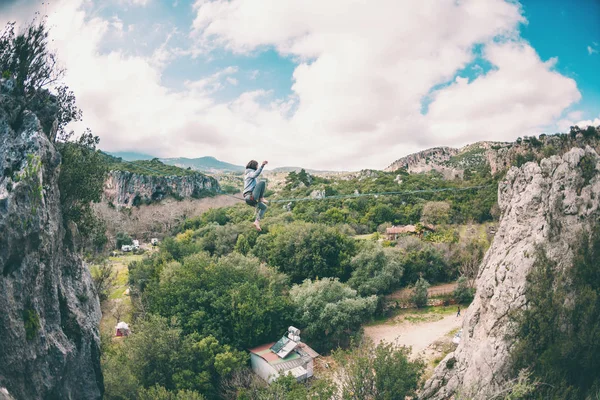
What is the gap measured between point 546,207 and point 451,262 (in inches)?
782

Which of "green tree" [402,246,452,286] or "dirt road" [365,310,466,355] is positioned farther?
"green tree" [402,246,452,286]

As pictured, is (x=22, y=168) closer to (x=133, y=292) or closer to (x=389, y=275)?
(x=133, y=292)

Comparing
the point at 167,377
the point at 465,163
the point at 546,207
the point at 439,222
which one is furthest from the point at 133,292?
the point at 465,163

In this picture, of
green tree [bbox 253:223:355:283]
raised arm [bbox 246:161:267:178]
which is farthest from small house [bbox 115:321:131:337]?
raised arm [bbox 246:161:267:178]

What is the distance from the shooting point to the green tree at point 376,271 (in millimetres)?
29844

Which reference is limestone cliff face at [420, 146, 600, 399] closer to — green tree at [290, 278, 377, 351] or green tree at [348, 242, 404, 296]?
green tree at [290, 278, 377, 351]

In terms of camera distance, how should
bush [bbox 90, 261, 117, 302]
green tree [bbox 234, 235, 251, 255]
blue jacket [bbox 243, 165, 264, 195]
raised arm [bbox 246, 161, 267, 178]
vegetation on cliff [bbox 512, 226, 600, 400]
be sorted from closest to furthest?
raised arm [bbox 246, 161, 267, 178] < blue jacket [bbox 243, 165, 264, 195] < vegetation on cliff [bbox 512, 226, 600, 400] < bush [bbox 90, 261, 117, 302] < green tree [bbox 234, 235, 251, 255]

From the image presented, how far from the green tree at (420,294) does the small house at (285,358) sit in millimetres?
11842

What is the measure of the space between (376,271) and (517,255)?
16294mm

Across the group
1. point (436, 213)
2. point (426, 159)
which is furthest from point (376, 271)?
point (426, 159)

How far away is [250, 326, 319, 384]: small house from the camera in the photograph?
19578mm

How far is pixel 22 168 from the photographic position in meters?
12.4

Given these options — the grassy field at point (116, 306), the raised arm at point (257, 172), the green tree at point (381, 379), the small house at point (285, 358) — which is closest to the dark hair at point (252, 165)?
the raised arm at point (257, 172)

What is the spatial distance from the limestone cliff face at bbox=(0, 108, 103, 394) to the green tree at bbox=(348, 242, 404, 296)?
1972 centimetres
